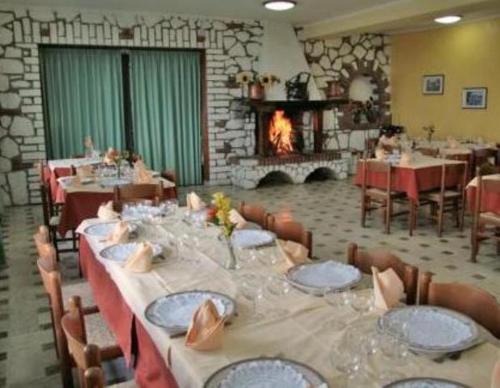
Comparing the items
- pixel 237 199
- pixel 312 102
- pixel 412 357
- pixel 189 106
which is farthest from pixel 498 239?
pixel 189 106

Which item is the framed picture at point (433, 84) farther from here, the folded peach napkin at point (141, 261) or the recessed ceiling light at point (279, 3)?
the folded peach napkin at point (141, 261)

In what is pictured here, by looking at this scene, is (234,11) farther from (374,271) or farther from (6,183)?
(374,271)

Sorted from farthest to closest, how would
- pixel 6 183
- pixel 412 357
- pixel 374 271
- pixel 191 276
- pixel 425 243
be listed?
pixel 6 183 → pixel 425 243 → pixel 191 276 → pixel 374 271 → pixel 412 357

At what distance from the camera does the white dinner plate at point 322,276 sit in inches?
82.5

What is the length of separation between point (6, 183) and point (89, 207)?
3.55 meters

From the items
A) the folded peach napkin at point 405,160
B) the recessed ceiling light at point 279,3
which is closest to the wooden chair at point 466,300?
the folded peach napkin at point 405,160

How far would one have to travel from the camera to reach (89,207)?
459 cm

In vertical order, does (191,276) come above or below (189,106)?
Result: below

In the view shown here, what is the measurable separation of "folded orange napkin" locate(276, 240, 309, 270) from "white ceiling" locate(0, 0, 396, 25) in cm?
525

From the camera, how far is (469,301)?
1.90 metres

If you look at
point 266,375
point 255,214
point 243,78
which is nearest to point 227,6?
point 243,78

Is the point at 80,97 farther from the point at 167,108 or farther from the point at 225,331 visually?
the point at 225,331

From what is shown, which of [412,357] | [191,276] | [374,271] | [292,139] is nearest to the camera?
[412,357]

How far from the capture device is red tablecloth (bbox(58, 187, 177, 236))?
14.8 ft
